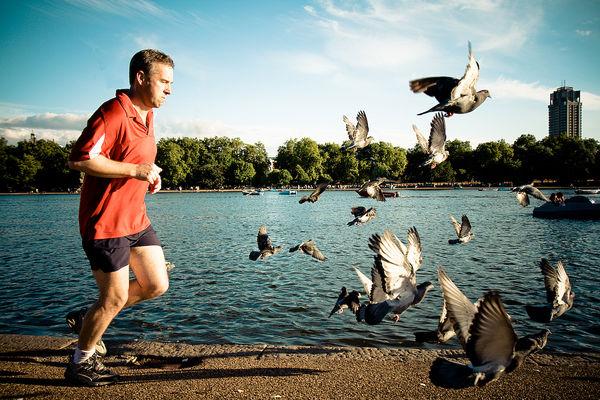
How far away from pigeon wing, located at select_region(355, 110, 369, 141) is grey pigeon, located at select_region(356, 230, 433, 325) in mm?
4401

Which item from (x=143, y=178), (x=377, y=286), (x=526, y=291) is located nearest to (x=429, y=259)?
(x=526, y=291)

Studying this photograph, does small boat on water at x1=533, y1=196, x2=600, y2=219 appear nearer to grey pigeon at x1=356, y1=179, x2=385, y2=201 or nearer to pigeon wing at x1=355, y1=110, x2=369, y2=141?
pigeon wing at x1=355, y1=110, x2=369, y2=141

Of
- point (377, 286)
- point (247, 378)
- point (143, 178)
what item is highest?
point (143, 178)

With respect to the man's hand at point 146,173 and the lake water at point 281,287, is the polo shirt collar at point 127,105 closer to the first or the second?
the man's hand at point 146,173

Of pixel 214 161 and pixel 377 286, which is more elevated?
pixel 214 161

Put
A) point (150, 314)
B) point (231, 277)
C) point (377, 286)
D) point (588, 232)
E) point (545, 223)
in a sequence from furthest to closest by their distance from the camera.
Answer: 1. point (545, 223)
2. point (588, 232)
3. point (231, 277)
4. point (150, 314)
5. point (377, 286)

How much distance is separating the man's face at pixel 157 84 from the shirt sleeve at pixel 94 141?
540 mm

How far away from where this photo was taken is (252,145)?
520 ft

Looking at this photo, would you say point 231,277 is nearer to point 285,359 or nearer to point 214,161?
point 285,359

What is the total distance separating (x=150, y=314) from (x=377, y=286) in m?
6.20

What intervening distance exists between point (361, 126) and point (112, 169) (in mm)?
6089

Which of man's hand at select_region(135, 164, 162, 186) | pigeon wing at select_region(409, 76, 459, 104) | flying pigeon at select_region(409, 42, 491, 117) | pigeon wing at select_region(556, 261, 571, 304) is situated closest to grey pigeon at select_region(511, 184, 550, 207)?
pigeon wing at select_region(556, 261, 571, 304)

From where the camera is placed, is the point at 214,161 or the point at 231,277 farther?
the point at 214,161

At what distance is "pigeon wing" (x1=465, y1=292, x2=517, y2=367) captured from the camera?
10.1ft
